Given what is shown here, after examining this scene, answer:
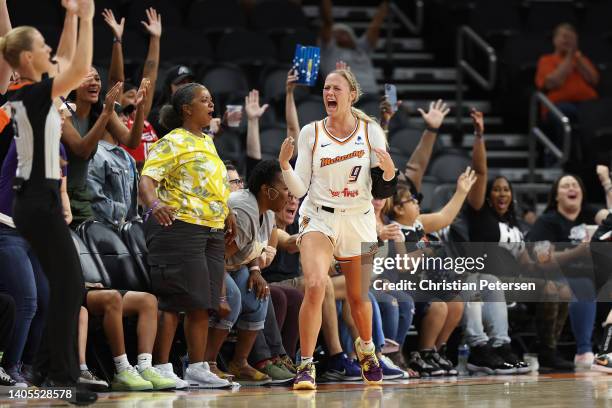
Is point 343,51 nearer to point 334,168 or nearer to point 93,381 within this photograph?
point 334,168

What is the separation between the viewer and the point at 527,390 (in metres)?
6.65

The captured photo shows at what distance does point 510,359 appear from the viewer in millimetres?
8539

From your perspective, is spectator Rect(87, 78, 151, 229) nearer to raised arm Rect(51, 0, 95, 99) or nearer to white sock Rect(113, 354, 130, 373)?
white sock Rect(113, 354, 130, 373)

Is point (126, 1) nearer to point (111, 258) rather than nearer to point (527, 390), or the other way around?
point (111, 258)

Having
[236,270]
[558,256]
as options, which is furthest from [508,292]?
[236,270]

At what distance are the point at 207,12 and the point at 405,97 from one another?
250cm

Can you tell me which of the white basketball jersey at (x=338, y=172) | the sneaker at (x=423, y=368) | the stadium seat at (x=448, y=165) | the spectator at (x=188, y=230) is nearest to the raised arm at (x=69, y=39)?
the spectator at (x=188, y=230)

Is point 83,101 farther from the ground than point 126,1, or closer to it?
closer to it

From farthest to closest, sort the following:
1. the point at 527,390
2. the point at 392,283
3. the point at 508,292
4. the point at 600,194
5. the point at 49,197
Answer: the point at 600,194, the point at 508,292, the point at 392,283, the point at 527,390, the point at 49,197

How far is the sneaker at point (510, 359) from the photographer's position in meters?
8.47

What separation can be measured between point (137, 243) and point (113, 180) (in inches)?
15.8

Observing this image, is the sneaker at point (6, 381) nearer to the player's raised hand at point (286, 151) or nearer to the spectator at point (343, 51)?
the player's raised hand at point (286, 151)

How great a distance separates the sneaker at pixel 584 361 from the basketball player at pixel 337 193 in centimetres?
235

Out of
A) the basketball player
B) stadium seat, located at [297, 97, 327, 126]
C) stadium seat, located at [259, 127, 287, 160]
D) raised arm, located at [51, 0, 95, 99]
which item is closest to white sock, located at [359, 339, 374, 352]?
the basketball player
